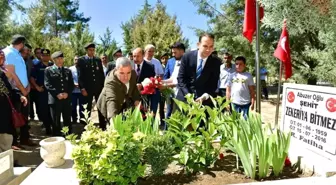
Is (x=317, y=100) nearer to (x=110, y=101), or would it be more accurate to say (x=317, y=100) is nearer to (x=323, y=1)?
(x=323, y=1)

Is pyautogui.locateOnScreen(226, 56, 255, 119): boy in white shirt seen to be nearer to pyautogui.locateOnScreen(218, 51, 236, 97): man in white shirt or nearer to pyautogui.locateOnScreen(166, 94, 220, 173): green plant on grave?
pyautogui.locateOnScreen(218, 51, 236, 97): man in white shirt

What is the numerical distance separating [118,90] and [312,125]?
2109 mm

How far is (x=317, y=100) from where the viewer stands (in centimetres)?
304

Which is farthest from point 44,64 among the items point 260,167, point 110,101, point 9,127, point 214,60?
point 260,167

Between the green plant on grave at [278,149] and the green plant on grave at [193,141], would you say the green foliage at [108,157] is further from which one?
the green plant on grave at [278,149]

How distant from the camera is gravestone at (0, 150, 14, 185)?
9.59 feet

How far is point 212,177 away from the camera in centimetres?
290

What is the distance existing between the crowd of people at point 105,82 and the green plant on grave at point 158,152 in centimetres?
67

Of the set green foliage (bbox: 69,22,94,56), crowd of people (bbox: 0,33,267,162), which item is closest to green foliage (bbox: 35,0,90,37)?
green foliage (bbox: 69,22,94,56)

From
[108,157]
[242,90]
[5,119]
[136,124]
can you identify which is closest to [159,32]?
[242,90]

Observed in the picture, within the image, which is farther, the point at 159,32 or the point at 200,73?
the point at 159,32

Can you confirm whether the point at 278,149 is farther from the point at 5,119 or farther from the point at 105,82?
the point at 5,119

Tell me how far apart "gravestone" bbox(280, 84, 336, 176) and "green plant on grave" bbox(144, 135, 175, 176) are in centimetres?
132

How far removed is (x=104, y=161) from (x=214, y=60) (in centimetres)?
198
